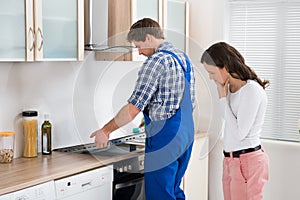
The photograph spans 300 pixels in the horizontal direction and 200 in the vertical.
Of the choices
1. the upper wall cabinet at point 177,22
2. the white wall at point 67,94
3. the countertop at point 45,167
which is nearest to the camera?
the countertop at point 45,167

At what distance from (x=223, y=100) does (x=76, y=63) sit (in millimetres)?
932

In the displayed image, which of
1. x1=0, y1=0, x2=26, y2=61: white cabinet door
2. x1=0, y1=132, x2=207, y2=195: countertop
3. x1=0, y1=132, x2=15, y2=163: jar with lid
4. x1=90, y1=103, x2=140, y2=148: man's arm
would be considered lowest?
x1=0, y1=132, x2=207, y2=195: countertop

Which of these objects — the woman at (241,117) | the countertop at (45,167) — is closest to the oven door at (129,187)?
the countertop at (45,167)

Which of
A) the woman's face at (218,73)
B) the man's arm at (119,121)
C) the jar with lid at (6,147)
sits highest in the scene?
the woman's face at (218,73)

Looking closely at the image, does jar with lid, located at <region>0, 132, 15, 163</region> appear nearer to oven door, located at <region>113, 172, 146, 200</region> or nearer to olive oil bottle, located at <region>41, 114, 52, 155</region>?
olive oil bottle, located at <region>41, 114, 52, 155</region>

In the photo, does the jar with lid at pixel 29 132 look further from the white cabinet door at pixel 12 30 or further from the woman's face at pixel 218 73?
the woman's face at pixel 218 73

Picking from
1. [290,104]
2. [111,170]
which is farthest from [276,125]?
[111,170]

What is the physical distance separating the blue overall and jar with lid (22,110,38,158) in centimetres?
62

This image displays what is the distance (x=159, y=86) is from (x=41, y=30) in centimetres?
67

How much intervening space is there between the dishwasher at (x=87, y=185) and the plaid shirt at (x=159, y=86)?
0.40 m

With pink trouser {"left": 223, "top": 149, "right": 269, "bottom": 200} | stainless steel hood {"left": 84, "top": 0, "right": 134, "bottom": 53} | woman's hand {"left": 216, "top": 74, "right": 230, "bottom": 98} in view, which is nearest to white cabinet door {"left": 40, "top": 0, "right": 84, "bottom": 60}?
stainless steel hood {"left": 84, "top": 0, "right": 134, "bottom": 53}

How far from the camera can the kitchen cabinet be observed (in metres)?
3.78

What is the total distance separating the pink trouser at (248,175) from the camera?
308 centimetres

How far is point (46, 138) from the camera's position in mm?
3123
